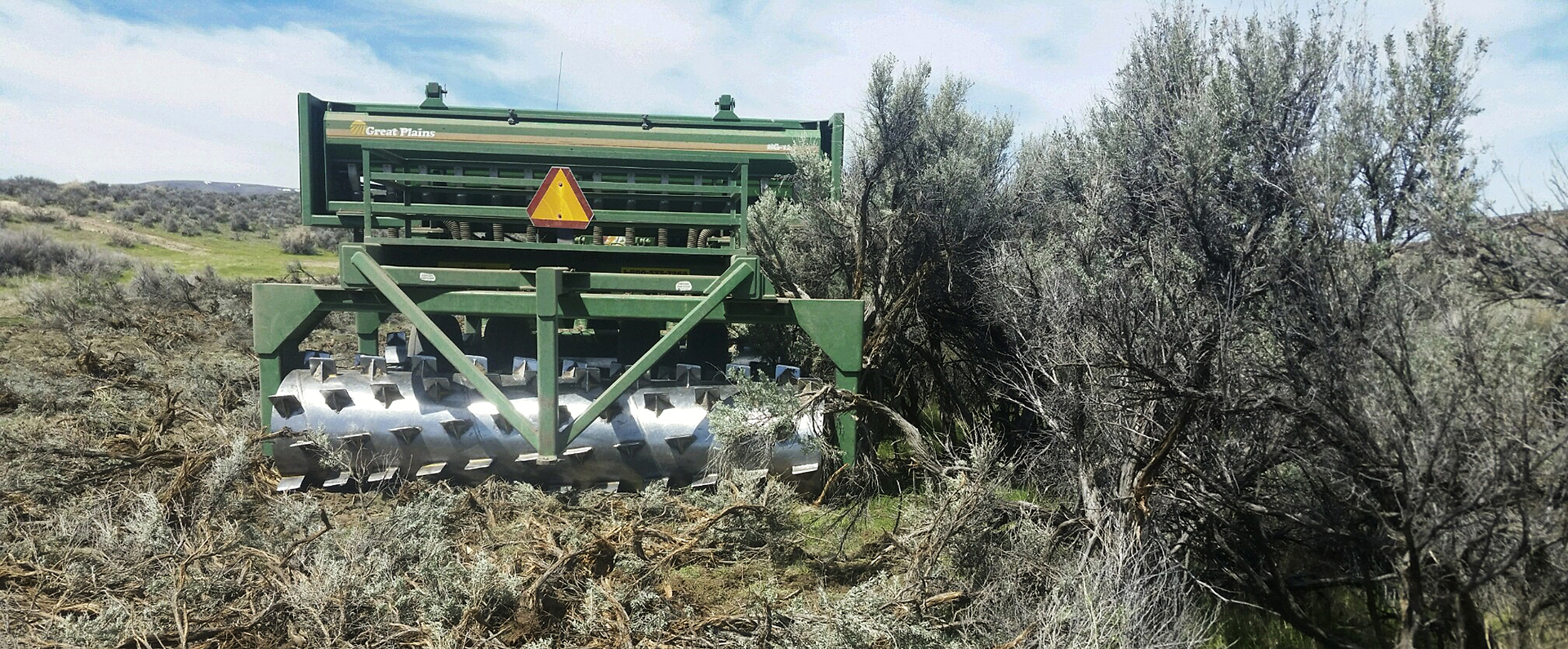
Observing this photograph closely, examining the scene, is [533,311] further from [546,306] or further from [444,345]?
[444,345]

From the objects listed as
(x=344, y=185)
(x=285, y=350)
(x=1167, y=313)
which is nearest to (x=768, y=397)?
(x=1167, y=313)

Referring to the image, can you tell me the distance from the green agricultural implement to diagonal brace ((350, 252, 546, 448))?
Result: 12 millimetres

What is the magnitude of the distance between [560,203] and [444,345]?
1.28 m

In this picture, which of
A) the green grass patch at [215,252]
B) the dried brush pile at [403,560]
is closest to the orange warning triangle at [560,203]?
the dried brush pile at [403,560]

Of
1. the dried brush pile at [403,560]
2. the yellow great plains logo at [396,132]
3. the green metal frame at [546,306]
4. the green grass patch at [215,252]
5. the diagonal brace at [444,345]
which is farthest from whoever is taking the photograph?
the green grass patch at [215,252]

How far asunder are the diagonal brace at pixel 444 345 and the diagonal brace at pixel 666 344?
35cm

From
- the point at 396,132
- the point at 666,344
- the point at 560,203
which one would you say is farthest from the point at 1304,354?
the point at 396,132

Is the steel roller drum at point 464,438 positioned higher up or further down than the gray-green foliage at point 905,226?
further down

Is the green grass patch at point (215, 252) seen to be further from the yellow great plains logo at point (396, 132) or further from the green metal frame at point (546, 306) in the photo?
the green metal frame at point (546, 306)

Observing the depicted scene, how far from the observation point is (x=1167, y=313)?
4641 mm

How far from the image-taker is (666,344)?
619 centimetres

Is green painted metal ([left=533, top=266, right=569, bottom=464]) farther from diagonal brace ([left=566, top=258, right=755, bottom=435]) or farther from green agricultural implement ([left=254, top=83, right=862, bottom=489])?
diagonal brace ([left=566, top=258, right=755, bottom=435])

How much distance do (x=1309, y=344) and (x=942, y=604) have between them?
1975 millimetres

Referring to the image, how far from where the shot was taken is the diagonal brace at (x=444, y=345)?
→ 6070 millimetres
